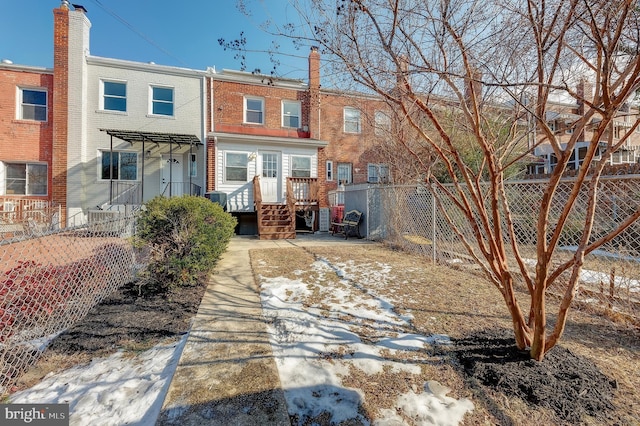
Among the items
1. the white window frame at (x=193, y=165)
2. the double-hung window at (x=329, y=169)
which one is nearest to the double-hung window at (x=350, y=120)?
the double-hung window at (x=329, y=169)

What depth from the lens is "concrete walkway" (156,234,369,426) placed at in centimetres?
166

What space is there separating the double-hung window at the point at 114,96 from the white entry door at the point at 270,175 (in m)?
6.08

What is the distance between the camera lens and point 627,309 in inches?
118

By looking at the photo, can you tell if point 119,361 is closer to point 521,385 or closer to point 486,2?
point 521,385

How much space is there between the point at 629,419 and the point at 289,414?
2.02 m

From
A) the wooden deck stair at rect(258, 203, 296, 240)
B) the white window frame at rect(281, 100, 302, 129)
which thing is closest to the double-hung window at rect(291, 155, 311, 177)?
the white window frame at rect(281, 100, 302, 129)

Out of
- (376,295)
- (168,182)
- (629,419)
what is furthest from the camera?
(168,182)

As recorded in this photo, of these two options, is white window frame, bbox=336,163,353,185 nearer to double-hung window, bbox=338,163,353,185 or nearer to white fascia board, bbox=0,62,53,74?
double-hung window, bbox=338,163,353,185

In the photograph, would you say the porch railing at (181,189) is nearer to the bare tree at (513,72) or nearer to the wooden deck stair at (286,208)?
the wooden deck stair at (286,208)

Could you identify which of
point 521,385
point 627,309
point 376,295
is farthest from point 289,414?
point 627,309

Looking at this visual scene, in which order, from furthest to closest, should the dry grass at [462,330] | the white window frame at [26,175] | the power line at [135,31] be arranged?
1. the white window frame at [26,175]
2. the power line at [135,31]
3. the dry grass at [462,330]

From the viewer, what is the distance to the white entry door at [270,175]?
1246cm

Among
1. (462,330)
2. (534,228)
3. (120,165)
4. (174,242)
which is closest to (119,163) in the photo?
(120,165)

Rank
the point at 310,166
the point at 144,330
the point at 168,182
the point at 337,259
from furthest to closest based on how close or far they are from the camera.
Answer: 1. the point at 310,166
2. the point at 168,182
3. the point at 337,259
4. the point at 144,330
